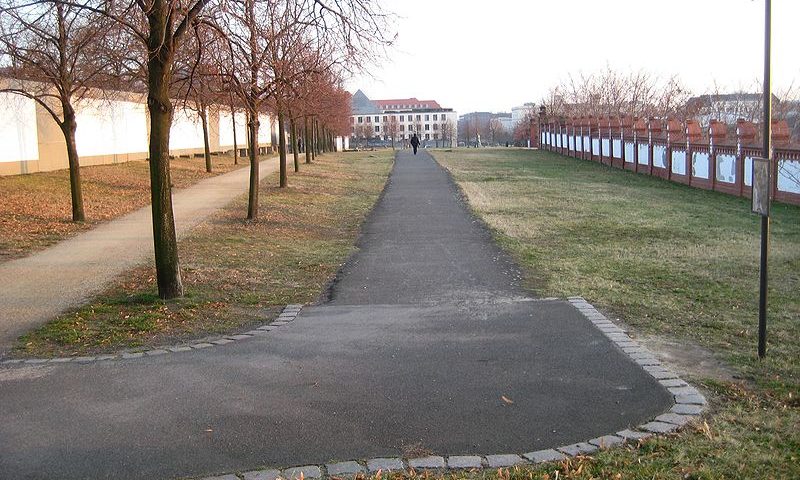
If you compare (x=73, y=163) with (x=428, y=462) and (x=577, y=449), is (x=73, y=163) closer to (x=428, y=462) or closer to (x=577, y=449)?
(x=428, y=462)

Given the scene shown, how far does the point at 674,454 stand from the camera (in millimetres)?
4555

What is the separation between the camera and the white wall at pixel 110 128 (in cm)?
3438

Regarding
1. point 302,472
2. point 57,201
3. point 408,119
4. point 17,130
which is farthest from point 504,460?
point 408,119

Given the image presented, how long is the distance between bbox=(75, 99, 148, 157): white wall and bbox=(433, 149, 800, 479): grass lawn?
18583 millimetres

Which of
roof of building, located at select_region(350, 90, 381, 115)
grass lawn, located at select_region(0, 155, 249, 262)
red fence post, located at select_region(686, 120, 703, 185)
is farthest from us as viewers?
roof of building, located at select_region(350, 90, 381, 115)

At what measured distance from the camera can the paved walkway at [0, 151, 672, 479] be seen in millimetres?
4762

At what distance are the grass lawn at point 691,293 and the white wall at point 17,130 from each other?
595 inches

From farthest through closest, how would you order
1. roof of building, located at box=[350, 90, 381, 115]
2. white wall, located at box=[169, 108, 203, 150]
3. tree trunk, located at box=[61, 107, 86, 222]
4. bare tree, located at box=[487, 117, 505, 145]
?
1. roof of building, located at box=[350, 90, 381, 115]
2. bare tree, located at box=[487, 117, 505, 145]
3. white wall, located at box=[169, 108, 203, 150]
4. tree trunk, located at box=[61, 107, 86, 222]

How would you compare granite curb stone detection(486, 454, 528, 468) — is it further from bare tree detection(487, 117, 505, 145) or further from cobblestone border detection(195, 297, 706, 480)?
bare tree detection(487, 117, 505, 145)

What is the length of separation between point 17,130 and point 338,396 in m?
25.2

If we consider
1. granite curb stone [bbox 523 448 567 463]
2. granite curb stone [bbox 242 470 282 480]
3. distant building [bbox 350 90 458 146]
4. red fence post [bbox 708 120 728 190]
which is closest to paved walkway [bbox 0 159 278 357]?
granite curb stone [bbox 242 470 282 480]

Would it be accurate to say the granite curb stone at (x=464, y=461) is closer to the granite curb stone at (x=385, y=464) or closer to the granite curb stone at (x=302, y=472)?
the granite curb stone at (x=385, y=464)

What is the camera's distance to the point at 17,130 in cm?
2738

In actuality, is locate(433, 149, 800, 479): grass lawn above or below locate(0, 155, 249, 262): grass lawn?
below
